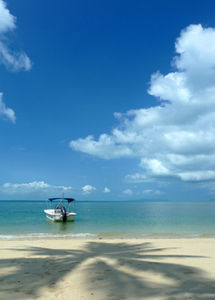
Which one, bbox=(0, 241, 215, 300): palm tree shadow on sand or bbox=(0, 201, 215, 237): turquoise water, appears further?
bbox=(0, 201, 215, 237): turquoise water

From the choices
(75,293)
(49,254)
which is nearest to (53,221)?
(49,254)

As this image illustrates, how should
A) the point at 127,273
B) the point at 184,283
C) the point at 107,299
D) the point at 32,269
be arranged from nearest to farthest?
the point at 107,299, the point at 184,283, the point at 127,273, the point at 32,269

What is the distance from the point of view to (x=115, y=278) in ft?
21.7

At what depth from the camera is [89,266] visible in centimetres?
803

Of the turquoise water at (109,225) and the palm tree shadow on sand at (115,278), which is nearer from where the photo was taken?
the palm tree shadow on sand at (115,278)

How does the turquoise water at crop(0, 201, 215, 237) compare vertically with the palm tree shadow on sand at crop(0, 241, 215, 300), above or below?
below

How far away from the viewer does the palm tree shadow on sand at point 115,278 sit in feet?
18.2

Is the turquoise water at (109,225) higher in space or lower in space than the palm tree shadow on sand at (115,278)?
lower

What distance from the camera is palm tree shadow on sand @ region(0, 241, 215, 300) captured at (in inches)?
219

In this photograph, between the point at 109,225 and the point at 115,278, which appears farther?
the point at 109,225

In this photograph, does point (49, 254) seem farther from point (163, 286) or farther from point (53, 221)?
point (53, 221)

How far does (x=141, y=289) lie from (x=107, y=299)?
1077mm

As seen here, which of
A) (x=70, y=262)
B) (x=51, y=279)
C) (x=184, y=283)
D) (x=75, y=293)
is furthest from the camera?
(x=70, y=262)

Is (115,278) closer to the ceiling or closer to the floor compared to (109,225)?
closer to the ceiling
